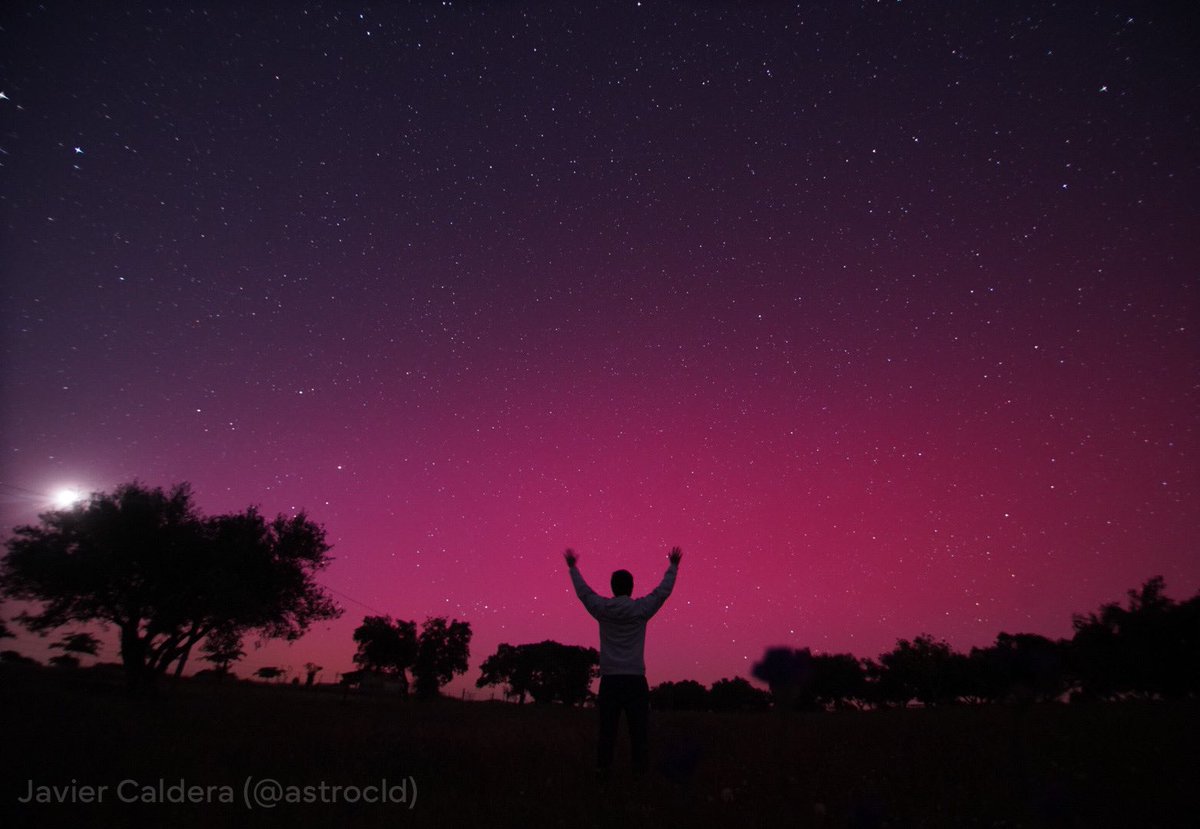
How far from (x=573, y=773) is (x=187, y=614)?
28.1 meters

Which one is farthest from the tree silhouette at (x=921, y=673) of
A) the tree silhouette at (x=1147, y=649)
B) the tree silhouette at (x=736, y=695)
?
the tree silhouette at (x=1147, y=649)

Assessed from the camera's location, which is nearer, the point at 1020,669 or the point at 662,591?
the point at 1020,669

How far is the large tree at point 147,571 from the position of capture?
26.1m

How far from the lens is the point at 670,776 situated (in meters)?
3.48

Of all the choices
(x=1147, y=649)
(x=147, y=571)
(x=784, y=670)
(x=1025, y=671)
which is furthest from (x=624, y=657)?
(x=1147, y=649)

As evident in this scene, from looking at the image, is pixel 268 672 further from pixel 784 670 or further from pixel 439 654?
pixel 784 670

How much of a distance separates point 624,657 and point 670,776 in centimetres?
349

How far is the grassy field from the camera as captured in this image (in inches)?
186

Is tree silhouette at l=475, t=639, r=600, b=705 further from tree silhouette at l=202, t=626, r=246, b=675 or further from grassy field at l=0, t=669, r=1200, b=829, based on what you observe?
grassy field at l=0, t=669, r=1200, b=829

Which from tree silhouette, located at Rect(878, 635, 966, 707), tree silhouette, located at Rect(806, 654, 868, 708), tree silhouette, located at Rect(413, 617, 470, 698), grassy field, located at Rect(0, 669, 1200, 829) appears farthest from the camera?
tree silhouette, located at Rect(413, 617, 470, 698)

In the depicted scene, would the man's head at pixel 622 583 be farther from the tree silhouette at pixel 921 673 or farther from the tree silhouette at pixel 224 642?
the tree silhouette at pixel 921 673

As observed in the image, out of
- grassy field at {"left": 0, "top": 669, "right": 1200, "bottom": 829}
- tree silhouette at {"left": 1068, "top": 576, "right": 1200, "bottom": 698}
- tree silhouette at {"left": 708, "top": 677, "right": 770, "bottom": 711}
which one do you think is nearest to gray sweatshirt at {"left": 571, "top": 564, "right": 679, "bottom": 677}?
grassy field at {"left": 0, "top": 669, "right": 1200, "bottom": 829}

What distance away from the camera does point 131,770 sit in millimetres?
6281

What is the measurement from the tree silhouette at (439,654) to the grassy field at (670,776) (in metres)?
80.2
